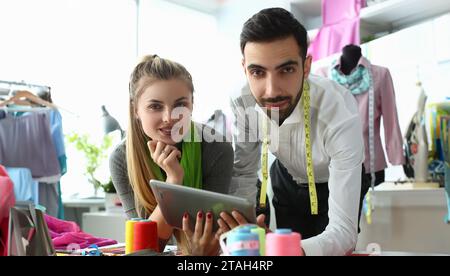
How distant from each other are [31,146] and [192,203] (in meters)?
1.36

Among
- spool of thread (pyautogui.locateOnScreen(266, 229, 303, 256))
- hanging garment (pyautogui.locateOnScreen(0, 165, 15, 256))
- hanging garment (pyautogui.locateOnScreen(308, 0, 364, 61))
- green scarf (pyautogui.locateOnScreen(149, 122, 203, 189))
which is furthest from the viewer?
hanging garment (pyautogui.locateOnScreen(308, 0, 364, 61))

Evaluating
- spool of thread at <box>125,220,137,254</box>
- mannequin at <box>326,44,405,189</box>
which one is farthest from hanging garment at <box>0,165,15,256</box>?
mannequin at <box>326,44,405,189</box>

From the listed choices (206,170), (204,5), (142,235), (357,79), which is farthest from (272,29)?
(204,5)

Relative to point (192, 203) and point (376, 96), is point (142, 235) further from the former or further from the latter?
point (376, 96)

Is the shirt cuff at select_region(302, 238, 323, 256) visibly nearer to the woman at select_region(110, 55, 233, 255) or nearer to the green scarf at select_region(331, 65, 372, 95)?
the woman at select_region(110, 55, 233, 255)

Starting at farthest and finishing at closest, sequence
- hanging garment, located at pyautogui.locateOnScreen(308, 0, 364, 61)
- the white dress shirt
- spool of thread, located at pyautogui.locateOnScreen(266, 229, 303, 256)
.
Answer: hanging garment, located at pyautogui.locateOnScreen(308, 0, 364, 61) → the white dress shirt → spool of thread, located at pyautogui.locateOnScreen(266, 229, 303, 256)

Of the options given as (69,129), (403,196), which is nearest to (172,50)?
(69,129)

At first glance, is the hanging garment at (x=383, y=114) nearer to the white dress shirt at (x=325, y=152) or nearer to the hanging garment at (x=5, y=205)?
the white dress shirt at (x=325, y=152)

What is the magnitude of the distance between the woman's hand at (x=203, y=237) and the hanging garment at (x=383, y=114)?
1.10m

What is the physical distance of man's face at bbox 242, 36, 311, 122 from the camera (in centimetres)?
86
